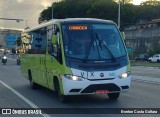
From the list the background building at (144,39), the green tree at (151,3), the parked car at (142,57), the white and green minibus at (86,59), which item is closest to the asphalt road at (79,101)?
the white and green minibus at (86,59)

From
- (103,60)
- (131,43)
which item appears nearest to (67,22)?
(103,60)

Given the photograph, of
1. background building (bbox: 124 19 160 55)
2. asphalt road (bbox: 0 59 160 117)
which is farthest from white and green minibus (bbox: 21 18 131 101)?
background building (bbox: 124 19 160 55)

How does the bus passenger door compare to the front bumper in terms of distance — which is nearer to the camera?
the front bumper

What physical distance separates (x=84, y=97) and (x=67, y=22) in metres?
2.88

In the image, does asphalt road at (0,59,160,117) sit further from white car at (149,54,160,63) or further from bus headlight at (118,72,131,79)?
white car at (149,54,160,63)

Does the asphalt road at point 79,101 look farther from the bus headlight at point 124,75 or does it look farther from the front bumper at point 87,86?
the bus headlight at point 124,75

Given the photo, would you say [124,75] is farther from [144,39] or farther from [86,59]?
[144,39]

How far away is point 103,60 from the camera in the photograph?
12711 mm

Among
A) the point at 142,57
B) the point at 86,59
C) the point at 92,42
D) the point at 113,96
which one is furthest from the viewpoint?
the point at 142,57

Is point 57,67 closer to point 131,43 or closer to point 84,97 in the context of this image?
point 84,97

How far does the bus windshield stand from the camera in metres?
12.8

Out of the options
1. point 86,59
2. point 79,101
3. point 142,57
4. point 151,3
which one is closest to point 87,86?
point 86,59

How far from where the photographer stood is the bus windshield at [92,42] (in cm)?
1279

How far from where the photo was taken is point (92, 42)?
1304 cm
